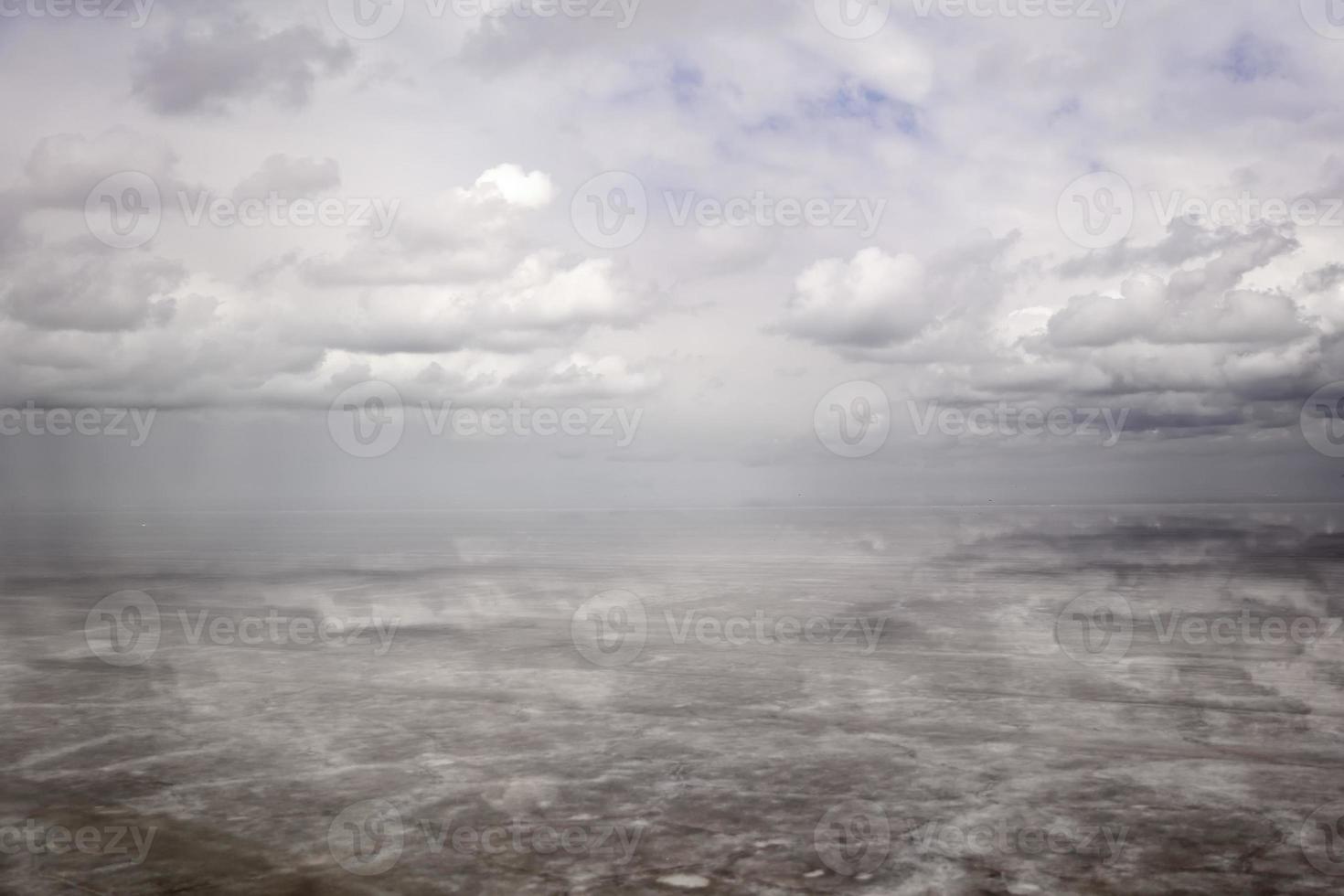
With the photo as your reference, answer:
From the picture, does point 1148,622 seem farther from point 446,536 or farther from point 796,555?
point 446,536

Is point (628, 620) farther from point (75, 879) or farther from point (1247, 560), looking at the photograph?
point (1247, 560)

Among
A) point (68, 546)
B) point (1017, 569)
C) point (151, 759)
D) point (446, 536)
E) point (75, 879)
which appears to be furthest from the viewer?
point (446, 536)

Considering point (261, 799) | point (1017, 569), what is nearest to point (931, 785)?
point (261, 799)

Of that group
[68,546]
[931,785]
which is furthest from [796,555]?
[68,546]

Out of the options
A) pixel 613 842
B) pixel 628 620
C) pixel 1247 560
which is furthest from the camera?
pixel 1247 560

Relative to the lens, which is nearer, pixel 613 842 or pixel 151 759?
pixel 613 842

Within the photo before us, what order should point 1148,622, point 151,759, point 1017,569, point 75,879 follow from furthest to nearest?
1. point 1017,569
2. point 1148,622
3. point 151,759
4. point 75,879
